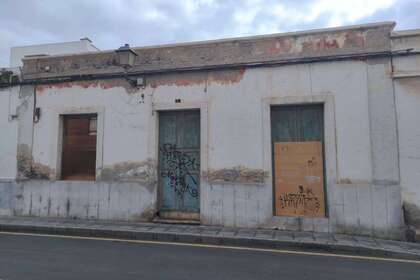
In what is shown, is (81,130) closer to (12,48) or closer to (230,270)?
(230,270)

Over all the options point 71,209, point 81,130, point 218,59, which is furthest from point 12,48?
point 218,59

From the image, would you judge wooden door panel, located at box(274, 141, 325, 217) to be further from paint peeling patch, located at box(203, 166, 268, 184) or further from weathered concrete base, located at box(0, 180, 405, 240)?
paint peeling patch, located at box(203, 166, 268, 184)

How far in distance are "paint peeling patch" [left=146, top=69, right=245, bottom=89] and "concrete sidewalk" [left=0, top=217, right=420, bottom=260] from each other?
370cm

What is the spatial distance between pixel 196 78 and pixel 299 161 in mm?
3411

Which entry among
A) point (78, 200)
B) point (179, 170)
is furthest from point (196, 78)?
point (78, 200)

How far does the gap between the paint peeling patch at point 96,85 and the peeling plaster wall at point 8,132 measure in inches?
36.2

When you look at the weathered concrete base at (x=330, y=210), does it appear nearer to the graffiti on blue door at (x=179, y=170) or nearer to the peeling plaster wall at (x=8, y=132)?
the graffiti on blue door at (x=179, y=170)

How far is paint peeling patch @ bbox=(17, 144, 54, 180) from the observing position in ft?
33.5

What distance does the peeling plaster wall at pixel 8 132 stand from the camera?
34.5 feet

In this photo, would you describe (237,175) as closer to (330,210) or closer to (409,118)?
(330,210)

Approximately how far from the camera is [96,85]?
10.1 metres

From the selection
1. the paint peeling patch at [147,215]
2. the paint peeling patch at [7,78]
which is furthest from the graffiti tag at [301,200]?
the paint peeling patch at [7,78]

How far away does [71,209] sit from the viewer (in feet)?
32.3

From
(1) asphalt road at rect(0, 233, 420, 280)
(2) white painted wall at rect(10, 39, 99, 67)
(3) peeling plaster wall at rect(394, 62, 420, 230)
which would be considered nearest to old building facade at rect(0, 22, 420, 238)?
(3) peeling plaster wall at rect(394, 62, 420, 230)
